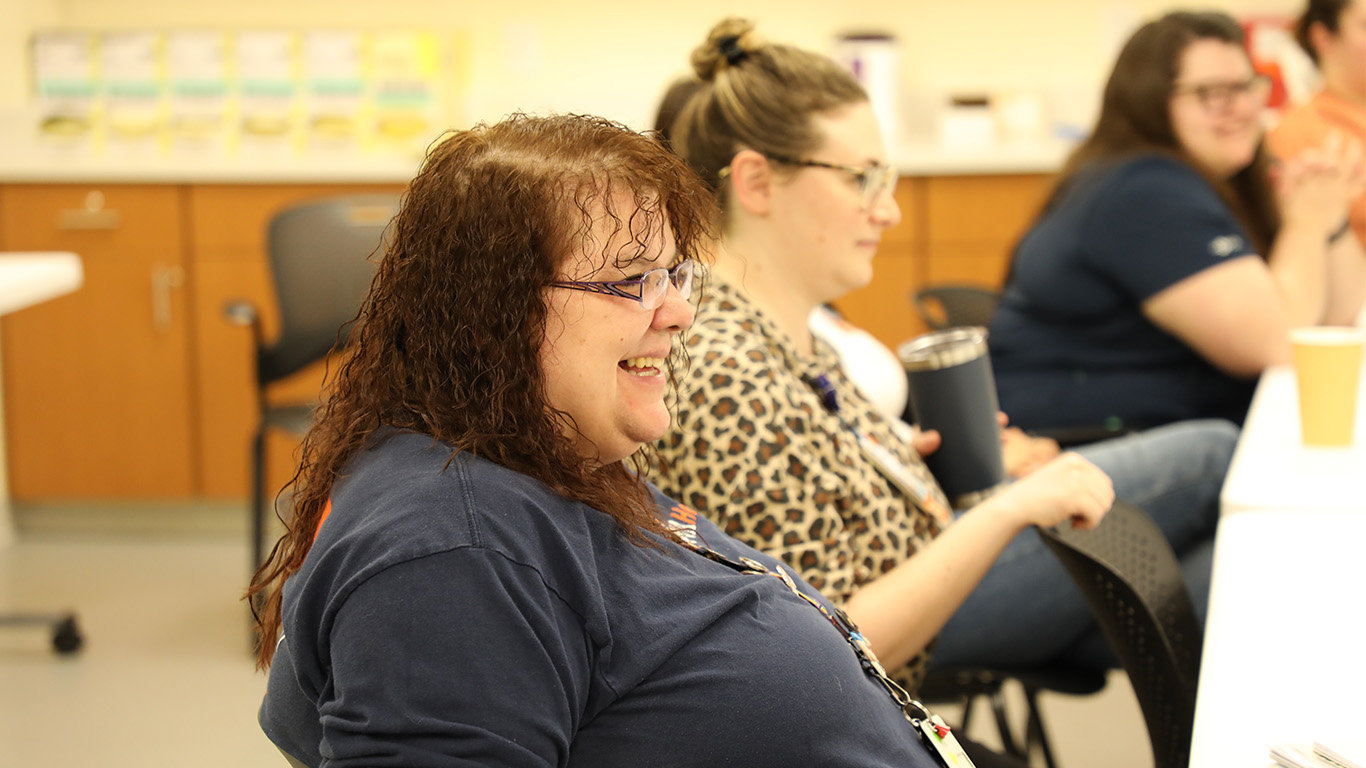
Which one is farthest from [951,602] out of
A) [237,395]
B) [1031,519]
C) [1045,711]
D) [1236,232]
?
[237,395]

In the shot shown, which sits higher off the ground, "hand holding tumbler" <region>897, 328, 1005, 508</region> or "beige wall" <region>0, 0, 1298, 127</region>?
"beige wall" <region>0, 0, 1298, 127</region>

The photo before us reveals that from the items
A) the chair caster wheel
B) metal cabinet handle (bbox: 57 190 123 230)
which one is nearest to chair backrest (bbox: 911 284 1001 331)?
the chair caster wheel

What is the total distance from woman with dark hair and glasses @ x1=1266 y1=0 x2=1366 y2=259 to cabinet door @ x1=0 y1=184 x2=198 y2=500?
3.16 metres

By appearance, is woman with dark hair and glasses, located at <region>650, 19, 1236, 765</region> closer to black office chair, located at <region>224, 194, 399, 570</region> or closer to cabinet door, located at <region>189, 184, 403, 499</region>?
black office chair, located at <region>224, 194, 399, 570</region>

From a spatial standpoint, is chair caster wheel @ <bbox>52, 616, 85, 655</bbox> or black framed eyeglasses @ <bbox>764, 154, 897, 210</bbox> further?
chair caster wheel @ <bbox>52, 616, 85, 655</bbox>

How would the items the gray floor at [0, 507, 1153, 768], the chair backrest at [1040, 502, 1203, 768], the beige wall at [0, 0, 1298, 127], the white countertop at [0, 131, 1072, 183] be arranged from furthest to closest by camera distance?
the beige wall at [0, 0, 1298, 127] → the white countertop at [0, 131, 1072, 183] → the gray floor at [0, 507, 1153, 768] → the chair backrest at [1040, 502, 1203, 768]

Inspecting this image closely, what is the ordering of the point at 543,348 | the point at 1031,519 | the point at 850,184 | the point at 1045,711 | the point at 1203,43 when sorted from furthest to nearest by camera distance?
the point at 1045,711, the point at 1203,43, the point at 850,184, the point at 1031,519, the point at 543,348

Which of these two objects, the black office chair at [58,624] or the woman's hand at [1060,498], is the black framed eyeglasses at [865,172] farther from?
the black office chair at [58,624]

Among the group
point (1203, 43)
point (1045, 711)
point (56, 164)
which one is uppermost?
point (1203, 43)

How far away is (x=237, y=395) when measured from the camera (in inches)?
169

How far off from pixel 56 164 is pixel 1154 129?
10.9ft

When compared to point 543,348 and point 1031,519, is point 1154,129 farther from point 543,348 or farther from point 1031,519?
point 543,348

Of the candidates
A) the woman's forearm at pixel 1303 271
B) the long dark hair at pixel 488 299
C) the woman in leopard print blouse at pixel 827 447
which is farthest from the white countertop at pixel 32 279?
the woman's forearm at pixel 1303 271

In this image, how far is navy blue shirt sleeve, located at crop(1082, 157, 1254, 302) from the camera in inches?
88.0
